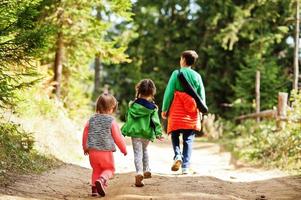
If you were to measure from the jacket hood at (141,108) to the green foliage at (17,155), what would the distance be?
2033 millimetres

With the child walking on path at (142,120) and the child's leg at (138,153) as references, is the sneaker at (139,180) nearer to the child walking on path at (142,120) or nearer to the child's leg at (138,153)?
the child's leg at (138,153)

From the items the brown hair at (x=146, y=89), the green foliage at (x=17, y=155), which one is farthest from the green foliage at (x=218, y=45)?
the brown hair at (x=146, y=89)

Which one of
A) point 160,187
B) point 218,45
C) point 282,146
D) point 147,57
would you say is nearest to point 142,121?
point 160,187

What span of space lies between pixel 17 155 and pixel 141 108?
245cm

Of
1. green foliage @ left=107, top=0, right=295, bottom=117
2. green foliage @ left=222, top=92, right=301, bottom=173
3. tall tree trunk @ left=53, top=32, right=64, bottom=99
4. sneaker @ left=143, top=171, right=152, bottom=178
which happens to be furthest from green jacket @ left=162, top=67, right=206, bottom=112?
green foliage @ left=107, top=0, right=295, bottom=117

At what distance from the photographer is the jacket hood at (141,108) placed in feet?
25.3

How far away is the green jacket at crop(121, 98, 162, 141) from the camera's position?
25.2ft

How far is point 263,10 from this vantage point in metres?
21.7

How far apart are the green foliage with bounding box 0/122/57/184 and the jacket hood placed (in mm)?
2033

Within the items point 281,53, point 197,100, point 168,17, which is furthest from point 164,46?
point 197,100

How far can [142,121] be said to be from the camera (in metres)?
7.73

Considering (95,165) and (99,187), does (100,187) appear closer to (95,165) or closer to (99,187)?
(99,187)

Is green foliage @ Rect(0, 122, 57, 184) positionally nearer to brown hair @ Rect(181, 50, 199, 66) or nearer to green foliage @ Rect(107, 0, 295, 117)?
brown hair @ Rect(181, 50, 199, 66)

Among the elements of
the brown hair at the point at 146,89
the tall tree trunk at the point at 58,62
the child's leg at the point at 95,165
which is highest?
the tall tree trunk at the point at 58,62
